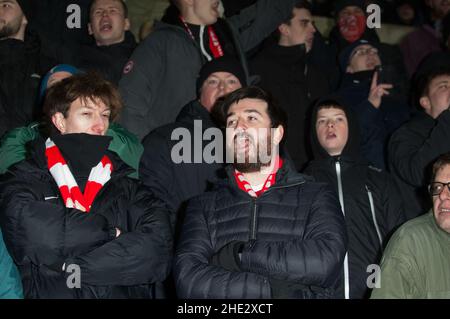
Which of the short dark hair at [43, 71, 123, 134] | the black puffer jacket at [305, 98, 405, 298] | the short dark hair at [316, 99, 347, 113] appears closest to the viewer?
the short dark hair at [43, 71, 123, 134]

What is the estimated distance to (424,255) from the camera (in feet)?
12.9

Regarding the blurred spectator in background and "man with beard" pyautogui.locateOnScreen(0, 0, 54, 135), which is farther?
the blurred spectator in background

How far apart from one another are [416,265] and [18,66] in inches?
127

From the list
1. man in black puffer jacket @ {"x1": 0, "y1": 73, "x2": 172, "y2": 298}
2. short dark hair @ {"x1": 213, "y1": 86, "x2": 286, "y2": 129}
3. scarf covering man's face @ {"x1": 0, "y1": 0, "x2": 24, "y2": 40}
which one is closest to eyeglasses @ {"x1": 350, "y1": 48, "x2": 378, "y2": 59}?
short dark hair @ {"x1": 213, "y1": 86, "x2": 286, "y2": 129}

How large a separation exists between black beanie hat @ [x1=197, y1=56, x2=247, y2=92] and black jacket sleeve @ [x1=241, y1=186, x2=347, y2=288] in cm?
202

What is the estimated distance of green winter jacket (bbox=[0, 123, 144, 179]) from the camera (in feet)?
13.0

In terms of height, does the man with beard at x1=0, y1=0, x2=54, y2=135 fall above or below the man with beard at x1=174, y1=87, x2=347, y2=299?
above

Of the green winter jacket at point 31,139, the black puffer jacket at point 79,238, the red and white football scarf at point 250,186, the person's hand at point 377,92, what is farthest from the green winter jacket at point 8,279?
the person's hand at point 377,92

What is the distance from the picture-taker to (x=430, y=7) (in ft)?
27.4

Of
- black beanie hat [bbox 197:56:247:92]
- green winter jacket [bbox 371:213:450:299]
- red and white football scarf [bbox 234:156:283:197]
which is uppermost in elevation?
black beanie hat [bbox 197:56:247:92]

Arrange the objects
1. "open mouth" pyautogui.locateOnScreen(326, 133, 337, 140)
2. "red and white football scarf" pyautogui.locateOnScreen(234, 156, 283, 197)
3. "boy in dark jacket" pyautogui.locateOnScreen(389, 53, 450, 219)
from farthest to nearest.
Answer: "open mouth" pyautogui.locateOnScreen(326, 133, 337, 140) → "boy in dark jacket" pyautogui.locateOnScreen(389, 53, 450, 219) → "red and white football scarf" pyautogui.locateOnScreen(234, 156, 283, 197)

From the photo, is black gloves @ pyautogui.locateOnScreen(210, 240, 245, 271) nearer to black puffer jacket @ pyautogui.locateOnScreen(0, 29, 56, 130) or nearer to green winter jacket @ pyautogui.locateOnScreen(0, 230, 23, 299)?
green winter jacket @ pyautogui.locateOnScreen(0, 230, 23, 299)

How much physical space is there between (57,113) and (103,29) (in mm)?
2151

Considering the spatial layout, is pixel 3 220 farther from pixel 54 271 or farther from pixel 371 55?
pixel 371 55
